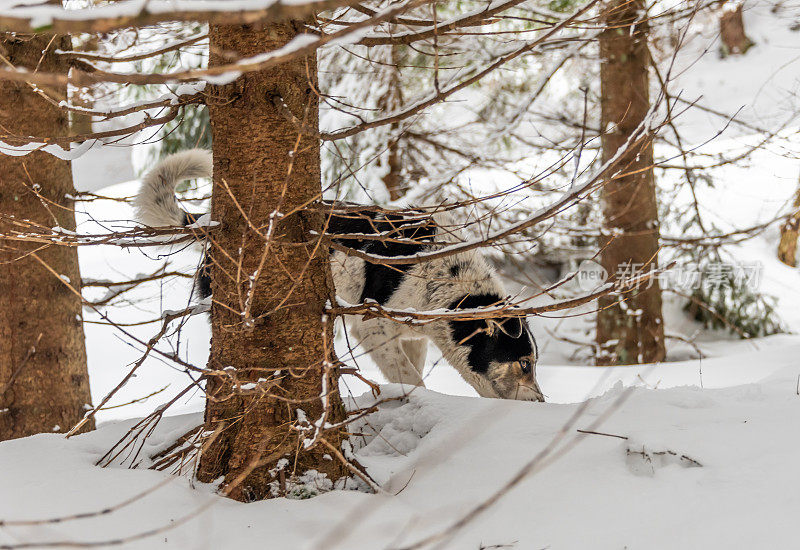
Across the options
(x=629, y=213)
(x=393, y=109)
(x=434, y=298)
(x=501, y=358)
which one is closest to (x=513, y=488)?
(x=501, y=358)

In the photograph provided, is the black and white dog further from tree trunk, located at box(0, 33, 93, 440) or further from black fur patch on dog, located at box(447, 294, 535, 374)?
tree trunk, located at box(0, 33, 93, 440)

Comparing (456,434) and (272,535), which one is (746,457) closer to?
(456,434)

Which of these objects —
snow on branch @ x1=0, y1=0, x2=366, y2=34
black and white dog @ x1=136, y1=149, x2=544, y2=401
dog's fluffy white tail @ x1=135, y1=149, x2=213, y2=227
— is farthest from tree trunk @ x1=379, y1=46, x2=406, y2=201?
snow on branch @ x1=0, y1=0, x2=366, y2=34

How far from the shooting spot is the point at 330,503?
251 cm

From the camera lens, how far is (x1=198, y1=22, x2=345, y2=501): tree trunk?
2639 mm

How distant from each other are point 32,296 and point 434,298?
2.34 meters

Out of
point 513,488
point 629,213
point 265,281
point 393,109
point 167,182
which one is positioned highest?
point 393,109

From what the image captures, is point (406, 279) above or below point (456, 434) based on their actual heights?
above

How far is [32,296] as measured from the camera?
361cm

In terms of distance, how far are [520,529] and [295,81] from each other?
1698 mm

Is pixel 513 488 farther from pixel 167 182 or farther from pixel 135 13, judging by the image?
pixel 167 182

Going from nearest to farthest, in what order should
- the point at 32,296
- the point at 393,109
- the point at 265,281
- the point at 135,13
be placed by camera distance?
the point at 135,13, the point at 265,281, the point at 32,296, the point at 393,109

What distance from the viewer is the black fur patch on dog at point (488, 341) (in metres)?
4.61

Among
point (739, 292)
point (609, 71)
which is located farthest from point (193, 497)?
point (739, 292)
